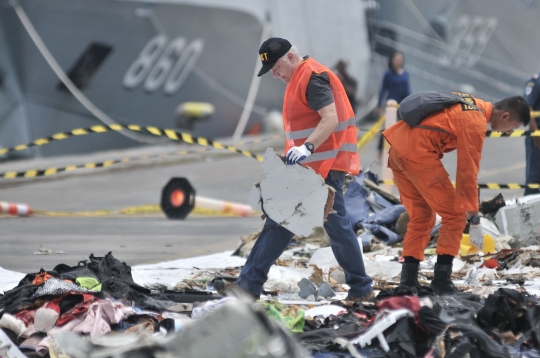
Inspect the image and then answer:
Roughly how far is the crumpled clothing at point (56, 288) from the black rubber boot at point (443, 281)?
234cm

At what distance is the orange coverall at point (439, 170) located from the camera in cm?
627

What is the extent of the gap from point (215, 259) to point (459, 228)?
254 cm

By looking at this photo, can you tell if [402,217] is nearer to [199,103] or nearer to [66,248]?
[66,248]

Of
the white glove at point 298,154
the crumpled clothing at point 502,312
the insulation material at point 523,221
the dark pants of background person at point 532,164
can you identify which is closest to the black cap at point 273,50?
the white glove at point 298,154

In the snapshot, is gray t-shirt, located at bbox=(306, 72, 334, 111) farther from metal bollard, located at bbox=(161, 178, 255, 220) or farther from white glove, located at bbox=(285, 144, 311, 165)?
metal bollard, located at bbox=(161, 178, 255, 220)

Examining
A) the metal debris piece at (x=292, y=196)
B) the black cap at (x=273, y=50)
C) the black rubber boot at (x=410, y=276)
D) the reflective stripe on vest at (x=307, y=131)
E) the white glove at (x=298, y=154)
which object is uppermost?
the black cap at (x=273, y=50)

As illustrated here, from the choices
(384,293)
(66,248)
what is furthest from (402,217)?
(66,248)

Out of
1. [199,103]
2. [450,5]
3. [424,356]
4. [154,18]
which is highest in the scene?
[450,5]

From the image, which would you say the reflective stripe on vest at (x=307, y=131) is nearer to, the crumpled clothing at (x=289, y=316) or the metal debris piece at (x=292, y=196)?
the metal debris piece at (x=292, y=196)

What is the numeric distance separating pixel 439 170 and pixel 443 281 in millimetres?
754

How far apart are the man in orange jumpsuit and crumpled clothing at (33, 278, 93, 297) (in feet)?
7.22

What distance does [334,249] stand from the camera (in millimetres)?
6488

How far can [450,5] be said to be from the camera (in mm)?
26359

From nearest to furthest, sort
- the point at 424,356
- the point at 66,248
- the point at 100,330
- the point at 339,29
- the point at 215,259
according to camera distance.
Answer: the point at 424,356, the point at 100,330, the point at 215,259, the point at 66,248, the point at 339,29
